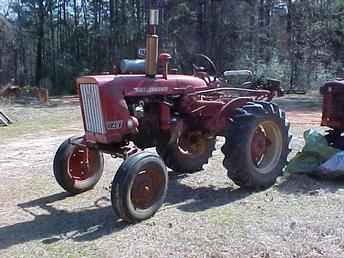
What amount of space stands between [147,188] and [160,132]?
99 centimetres

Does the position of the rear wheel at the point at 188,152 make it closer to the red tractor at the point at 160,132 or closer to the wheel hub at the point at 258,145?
the red tractor at the point at 160,132

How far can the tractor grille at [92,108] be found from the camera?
181 inches

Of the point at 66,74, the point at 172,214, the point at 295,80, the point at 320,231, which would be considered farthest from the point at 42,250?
the point at 66,74

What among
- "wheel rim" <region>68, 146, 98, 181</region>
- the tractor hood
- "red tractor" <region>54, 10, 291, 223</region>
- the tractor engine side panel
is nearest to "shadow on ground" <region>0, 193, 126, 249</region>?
"red tractor" <region>54, 10, 291, 223</region>

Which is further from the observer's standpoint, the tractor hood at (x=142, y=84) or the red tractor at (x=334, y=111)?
the red tractor at (x=334, y=111)

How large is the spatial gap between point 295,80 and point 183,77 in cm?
1869

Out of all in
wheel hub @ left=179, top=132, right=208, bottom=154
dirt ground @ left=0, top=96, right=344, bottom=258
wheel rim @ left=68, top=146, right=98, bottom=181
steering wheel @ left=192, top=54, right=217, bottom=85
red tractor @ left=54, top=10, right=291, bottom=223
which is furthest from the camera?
wheel hub @ left=179, top=132, right=208, bottom=154

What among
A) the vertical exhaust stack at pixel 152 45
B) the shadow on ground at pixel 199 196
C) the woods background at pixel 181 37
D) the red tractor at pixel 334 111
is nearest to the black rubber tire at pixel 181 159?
the shadow on ground at pixel 199 196

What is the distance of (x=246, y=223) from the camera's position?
434 centimetres

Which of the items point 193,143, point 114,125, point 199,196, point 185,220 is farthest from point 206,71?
point 185,220

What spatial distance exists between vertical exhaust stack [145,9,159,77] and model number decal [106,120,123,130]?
1.94 ft

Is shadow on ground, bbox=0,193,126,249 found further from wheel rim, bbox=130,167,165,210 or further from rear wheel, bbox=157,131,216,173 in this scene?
rear wheel, bbox=157,131,216,173

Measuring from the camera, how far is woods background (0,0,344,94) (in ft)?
75.9

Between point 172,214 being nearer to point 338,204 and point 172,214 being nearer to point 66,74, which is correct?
point 338,204
